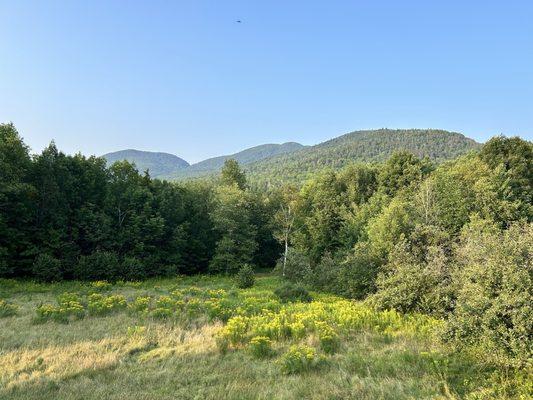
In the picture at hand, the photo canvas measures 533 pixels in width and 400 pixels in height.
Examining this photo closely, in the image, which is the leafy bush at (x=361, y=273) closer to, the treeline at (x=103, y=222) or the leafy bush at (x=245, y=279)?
the leafy bush at (x=245, y=279)

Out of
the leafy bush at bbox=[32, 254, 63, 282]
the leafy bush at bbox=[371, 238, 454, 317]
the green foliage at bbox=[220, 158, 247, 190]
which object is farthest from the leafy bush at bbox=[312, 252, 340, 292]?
the green foliage at bbox=[220, 158, 247, 190]

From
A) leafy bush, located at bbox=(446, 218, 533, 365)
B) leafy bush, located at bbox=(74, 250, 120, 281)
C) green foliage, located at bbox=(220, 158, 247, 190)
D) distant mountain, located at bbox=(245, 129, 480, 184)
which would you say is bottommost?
leafy bush, located at bbox=(74, 250, 120, 281)

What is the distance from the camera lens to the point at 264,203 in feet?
136

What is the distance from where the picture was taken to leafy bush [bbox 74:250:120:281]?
88.3 ft

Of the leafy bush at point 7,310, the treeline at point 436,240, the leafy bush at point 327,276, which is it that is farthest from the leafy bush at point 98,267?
the leafy bush at point 327,276

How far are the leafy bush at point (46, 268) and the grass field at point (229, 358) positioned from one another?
36.9 feet

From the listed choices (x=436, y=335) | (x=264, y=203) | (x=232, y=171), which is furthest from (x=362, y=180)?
(x=436, y=335)

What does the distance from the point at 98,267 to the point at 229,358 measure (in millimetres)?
22121

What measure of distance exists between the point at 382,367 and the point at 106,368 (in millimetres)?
6836

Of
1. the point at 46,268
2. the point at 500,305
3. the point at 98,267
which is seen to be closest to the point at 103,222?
the point at 98,267

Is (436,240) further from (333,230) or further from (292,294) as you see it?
(333,230)

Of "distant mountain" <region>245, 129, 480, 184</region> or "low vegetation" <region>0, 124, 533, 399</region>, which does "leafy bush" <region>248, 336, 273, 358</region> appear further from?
"distant mountain" <region>245, 129, 480, 184</region>

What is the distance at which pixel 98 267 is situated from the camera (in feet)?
90.3

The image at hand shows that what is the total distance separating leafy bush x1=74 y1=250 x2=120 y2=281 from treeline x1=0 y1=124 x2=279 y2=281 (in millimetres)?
73
